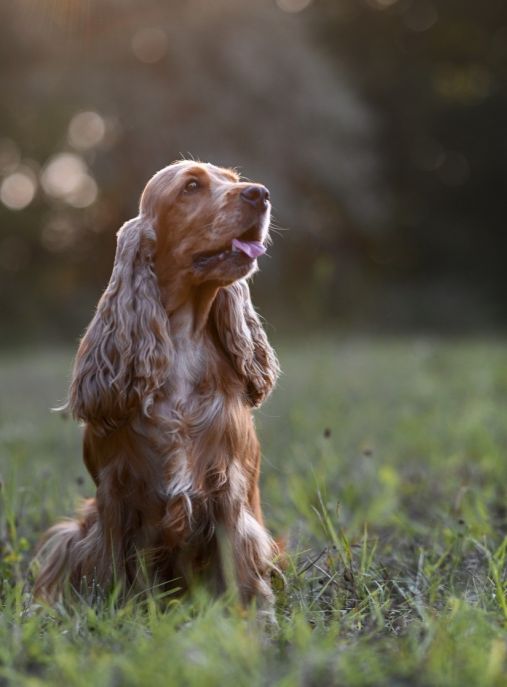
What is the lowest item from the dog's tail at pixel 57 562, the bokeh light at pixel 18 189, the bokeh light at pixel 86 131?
the dog's tail at pixel 57 562

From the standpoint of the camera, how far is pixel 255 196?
2.85m

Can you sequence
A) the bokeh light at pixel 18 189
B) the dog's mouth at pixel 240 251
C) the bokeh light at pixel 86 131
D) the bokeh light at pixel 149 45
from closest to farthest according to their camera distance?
1. the dog's mouth at pixel 240 251
2. the bokeh light at pixel 149 45
3. the bokeh light at pixel 86 131
4. the bokeh light at pixel 18 189

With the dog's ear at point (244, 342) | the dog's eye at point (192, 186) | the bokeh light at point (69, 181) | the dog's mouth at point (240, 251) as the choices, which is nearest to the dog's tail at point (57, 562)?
the dog's ear at point (244, 342)

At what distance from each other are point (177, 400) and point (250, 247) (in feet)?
1.69

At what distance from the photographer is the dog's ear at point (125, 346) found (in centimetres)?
276

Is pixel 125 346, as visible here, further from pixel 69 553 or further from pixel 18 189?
pixel 18 189

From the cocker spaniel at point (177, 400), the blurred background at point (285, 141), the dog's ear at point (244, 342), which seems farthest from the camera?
the blurred background at point (285, 141)

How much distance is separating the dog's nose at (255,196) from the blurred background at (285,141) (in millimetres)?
10874

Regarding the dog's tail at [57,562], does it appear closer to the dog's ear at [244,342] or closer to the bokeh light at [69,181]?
the dog's ear at [244,342]

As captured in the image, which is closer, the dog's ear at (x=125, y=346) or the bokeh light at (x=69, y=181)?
the dog's ear at (x=125, y=346)

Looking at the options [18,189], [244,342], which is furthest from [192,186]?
[18,189]

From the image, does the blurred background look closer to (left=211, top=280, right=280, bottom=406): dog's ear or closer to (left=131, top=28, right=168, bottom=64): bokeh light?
(left=131, top=28, right=168, bottom=64): bokeh light

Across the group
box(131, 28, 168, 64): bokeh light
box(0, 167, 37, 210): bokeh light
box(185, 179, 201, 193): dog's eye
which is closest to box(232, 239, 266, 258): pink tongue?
box(185, 179, 201, 193): dog's eye

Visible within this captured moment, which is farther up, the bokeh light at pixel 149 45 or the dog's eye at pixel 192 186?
the bokeh light at pixel 149 45
